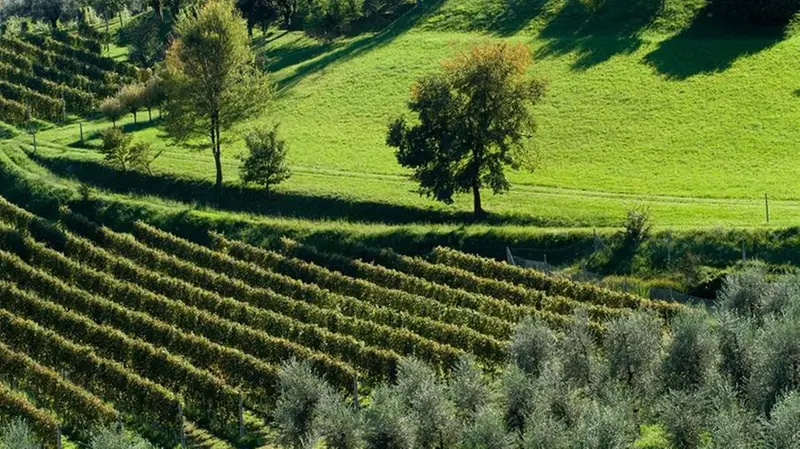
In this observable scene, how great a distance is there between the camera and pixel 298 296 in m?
67.4

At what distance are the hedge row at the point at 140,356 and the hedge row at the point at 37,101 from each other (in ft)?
121

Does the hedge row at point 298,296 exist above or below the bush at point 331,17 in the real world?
below

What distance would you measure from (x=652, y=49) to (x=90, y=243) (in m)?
51.8

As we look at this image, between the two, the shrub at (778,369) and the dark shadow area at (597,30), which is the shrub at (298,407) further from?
the dark shadow area at (597,30)

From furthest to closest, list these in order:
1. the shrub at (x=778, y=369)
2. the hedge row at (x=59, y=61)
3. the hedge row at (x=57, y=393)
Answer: the hedge row at (x=59, y=61) → the hedge row at (x=57, y=393) → the shrub at (x=778, y=369)

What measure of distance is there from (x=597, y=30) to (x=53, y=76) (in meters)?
48.4

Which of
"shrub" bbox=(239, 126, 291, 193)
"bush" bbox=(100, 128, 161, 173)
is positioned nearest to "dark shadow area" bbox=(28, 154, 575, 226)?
"bush" bbox=(100, 128, 161, 173)

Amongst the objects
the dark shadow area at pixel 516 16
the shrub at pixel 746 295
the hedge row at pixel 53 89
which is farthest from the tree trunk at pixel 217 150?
the shrub at pixel 746 295

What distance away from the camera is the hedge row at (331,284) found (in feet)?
204

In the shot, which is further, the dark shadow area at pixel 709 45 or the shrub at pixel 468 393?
the dark shadow area at pixel 709 45

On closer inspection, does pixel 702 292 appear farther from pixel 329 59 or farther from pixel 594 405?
pixel 329 59

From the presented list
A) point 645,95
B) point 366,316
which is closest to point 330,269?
point 366,316

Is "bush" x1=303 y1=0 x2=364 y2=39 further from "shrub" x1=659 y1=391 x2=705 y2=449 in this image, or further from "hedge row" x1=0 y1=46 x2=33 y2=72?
"shrub" x1=659 y1=391 x2=705 y2=449

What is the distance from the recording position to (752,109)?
302 ft
